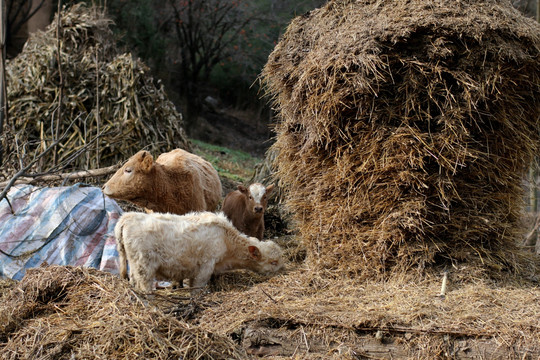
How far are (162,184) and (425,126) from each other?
3.27 metres

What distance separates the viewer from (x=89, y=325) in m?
4.36

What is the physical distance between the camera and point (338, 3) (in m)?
6.68

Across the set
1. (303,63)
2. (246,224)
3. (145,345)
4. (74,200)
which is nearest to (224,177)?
(246,224)

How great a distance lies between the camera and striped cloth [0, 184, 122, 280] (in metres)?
6.63

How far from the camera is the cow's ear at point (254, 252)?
6.35 meters

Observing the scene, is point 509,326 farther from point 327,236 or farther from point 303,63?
point 303,63

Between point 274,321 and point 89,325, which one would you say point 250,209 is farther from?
point 89,325

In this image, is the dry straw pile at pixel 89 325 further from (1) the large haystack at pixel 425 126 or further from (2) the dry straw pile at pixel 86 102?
(2) the dry straw pile at pixel 86 102

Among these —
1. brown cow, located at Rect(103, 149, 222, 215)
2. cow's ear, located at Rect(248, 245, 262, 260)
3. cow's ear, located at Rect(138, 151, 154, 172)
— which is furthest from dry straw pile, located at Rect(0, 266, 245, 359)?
cow's ear, located at Rect(138, 151, 154, 172)

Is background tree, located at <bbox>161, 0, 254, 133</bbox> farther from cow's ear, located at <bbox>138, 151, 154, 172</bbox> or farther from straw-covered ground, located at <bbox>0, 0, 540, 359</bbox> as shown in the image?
straw-covered ground, located at <bbox>0, 0, 540, 359</bbox>

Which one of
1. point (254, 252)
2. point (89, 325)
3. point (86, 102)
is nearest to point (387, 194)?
point (254, 252)

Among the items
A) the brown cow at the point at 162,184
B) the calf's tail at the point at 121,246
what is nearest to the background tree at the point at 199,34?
the brown cow at the point at 162,184

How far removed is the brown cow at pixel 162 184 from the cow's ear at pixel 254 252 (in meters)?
1.42

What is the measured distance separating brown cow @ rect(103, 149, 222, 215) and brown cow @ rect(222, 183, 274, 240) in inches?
16.0
